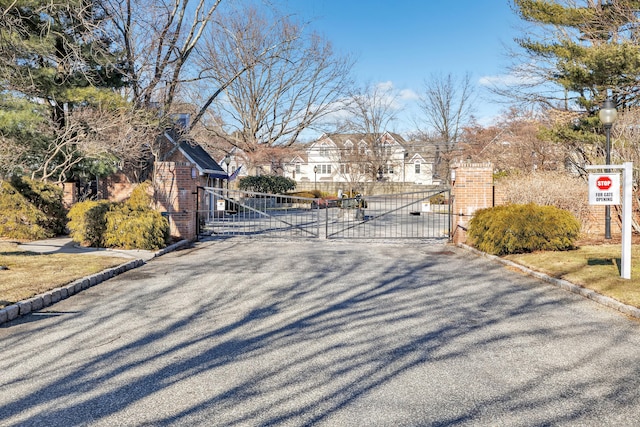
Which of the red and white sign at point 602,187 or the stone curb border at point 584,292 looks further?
the red and white sign at point 602,187

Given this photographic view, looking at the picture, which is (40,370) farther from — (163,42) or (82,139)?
(163,42)

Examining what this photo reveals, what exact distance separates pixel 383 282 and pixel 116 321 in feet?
14.9

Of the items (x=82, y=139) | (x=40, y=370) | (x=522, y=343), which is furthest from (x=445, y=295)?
(x=82, y=139)

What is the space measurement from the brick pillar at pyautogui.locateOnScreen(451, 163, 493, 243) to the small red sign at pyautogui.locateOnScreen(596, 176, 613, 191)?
239 inches

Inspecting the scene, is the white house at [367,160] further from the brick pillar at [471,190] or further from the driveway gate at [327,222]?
the brick pillar at [471,190]

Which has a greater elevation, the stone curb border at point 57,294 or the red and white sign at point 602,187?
the red and white sign at point 602,187

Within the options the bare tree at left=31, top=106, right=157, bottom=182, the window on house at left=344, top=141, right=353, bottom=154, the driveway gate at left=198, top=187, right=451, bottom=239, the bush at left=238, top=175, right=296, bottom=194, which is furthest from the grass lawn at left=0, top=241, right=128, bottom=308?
the window on house at left=344, top=141, right=353, bottom=154

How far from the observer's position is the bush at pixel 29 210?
14.2 meters

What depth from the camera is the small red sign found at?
8.48 meters

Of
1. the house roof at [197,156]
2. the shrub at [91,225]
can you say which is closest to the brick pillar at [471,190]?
the shrub at [91,225]

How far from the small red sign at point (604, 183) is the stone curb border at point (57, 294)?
8593 mm

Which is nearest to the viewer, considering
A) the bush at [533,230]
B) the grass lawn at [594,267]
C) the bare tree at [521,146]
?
the grass lawn at [594,267]

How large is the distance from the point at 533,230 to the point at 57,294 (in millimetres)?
9343

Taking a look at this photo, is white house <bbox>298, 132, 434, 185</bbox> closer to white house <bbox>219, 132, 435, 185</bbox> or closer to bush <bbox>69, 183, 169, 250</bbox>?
white house <bbox>219, 132, 435, 185</bbox>
